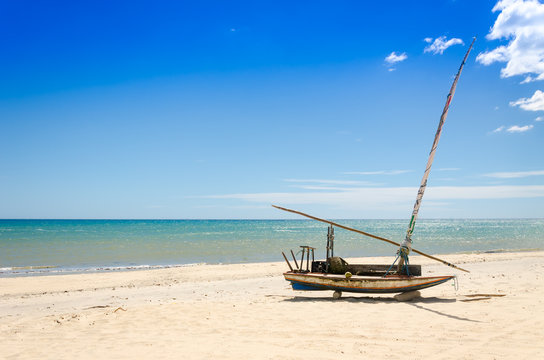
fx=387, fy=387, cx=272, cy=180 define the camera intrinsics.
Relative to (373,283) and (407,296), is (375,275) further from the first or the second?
(407,296)

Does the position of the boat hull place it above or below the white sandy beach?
above

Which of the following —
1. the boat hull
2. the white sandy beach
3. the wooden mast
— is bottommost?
the white sandy beach

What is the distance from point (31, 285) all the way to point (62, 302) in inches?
217

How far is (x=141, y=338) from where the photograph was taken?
8.68m

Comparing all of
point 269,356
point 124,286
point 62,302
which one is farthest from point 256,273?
point 269,356

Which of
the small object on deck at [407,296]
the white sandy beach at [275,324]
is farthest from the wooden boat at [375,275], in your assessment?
the white sandy beach at [275,324]

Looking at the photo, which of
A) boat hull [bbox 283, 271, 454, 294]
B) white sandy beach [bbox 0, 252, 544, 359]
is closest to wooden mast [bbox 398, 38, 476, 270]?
boat hull [bbox 283, 271, 454, 294]

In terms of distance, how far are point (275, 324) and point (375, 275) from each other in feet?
18.9

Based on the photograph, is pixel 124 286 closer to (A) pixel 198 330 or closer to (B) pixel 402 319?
(A) pixel 198 330

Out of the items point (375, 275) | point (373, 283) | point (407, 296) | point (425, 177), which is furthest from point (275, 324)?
point (425, 177)

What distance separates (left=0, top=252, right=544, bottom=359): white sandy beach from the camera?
24.7ft

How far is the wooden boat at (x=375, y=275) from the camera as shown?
12.8 m

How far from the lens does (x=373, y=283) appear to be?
1279cm

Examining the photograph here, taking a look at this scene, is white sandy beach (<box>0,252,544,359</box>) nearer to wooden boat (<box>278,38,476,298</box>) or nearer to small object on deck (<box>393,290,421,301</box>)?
small object on deck (<box>393,290,421,301</box>)
